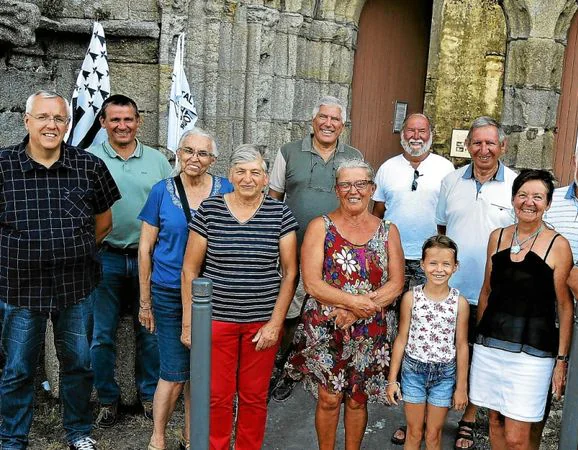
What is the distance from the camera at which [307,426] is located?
166 inches

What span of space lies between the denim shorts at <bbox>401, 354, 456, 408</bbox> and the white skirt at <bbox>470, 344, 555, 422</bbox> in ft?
0.57

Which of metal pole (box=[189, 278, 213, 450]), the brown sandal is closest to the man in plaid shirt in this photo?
metal pole (box=[189, 278, 213, 450])

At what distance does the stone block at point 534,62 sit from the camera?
20.8ft

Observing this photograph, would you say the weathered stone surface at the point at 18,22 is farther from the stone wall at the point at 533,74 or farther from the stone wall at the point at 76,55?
the stone wall at the point at 533,74

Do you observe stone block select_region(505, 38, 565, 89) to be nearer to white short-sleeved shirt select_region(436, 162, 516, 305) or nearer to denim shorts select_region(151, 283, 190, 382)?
white short-sleeved shirt select_region(436, 162, 516, 305)

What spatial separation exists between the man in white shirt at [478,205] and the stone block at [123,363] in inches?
81.7

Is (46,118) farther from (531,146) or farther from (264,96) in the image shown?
(531,146)

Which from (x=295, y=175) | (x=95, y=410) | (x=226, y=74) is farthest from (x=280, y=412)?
(x=226, y=74)

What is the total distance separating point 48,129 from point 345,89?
157 inches

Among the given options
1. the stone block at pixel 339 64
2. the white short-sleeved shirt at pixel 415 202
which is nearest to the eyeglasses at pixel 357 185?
the white short-sleeved shirt at pixel 415 202

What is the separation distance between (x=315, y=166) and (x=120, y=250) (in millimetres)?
1322

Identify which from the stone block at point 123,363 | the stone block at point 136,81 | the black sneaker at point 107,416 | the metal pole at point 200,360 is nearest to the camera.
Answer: the metal pole at point 200,360

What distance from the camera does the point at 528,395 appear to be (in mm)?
3109

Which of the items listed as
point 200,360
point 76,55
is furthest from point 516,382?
point 76,55
